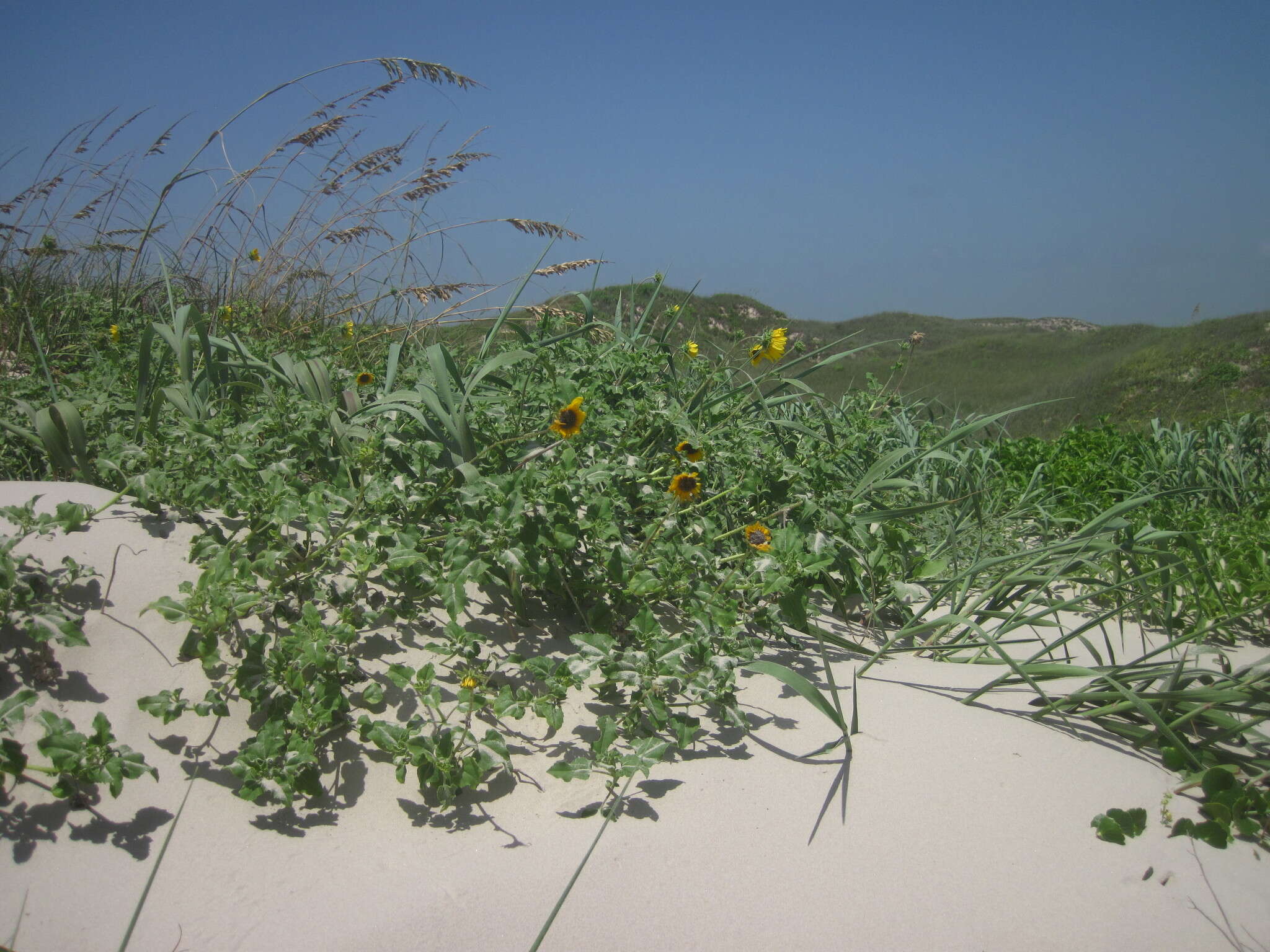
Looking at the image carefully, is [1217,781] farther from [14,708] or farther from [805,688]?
[14,708]

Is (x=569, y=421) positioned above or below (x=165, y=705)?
above

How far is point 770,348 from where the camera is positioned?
2836 mm

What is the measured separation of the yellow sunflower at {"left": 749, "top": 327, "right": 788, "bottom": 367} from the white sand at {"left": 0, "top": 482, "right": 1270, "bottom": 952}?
57.3 inches

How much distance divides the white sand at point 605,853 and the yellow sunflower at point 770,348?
4.77 feet

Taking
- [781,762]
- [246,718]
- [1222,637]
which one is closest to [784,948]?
[781,762]

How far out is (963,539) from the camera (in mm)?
3141

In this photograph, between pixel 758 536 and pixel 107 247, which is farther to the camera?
pixel 107 247

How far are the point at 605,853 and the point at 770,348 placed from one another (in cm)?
190

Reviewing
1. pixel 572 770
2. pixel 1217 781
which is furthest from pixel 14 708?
pixel 1217 781

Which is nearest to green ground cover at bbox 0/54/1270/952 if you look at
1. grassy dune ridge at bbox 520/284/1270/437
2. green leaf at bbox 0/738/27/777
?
green leaf at bbox 0/738/27/777

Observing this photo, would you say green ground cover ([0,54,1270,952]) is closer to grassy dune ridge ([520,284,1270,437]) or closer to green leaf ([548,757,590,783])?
green leaf ([548,757,590,783])

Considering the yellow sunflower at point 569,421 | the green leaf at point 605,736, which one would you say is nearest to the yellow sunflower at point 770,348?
the yellow sunflower at point 569,421

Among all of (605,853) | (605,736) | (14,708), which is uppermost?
(14,708)

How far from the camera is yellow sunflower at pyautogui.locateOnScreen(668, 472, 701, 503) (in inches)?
79.8
